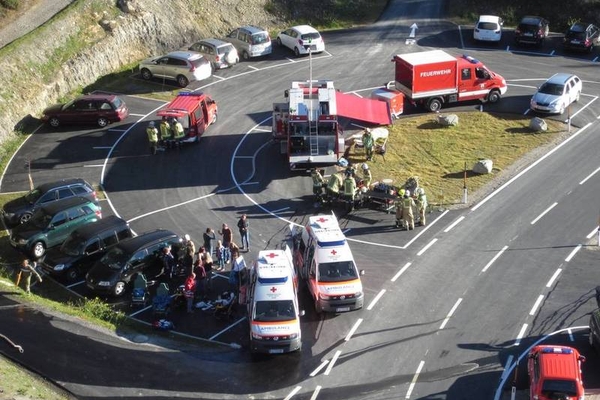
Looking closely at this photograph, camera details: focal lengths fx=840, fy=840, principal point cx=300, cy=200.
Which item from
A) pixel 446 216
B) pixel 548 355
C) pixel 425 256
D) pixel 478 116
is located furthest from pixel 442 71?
pixel 548 355

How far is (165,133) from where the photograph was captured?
40312mm

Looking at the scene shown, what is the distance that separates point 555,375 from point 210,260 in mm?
13153

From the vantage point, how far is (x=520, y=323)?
2669 cm

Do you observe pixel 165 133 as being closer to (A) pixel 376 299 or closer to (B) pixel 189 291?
(B) pixel 189 291

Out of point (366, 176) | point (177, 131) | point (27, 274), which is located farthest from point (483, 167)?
point (27, 274)

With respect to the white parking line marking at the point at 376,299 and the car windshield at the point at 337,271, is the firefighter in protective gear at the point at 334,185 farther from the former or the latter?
the car windshield at the point at 337,271

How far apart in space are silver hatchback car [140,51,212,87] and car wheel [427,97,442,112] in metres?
13.2

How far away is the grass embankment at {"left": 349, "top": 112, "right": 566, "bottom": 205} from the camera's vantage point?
37281 millimetres

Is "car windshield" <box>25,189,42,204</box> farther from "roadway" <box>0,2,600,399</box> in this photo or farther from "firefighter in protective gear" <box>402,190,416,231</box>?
"firefighter in protective gear" <box>402,190,416,231</box>

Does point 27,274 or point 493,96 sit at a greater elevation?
point 493,96

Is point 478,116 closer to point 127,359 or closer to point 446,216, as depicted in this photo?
point 446,216

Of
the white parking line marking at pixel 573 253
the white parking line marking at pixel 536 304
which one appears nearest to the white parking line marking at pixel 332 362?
the white parking line marking at pixel 536 304

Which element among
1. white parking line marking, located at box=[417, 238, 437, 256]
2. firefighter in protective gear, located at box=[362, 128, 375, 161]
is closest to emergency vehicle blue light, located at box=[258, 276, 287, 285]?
white parking line marking, located at box=[417, 238, 437, 256]

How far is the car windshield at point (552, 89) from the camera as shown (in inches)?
1693
